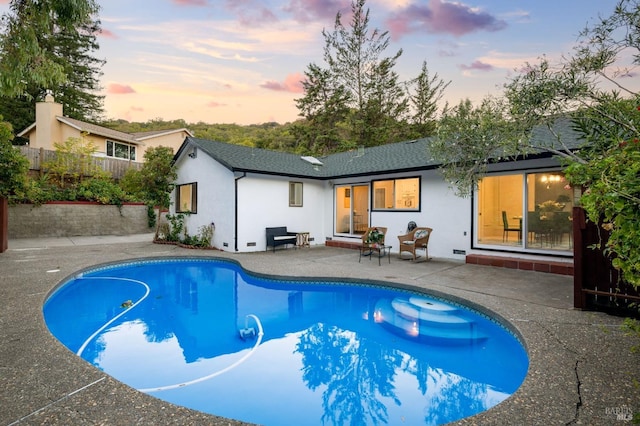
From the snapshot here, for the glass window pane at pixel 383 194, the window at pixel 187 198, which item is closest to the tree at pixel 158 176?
the window at pixel 187 198

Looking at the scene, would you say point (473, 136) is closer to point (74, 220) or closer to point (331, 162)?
point (331, 162)

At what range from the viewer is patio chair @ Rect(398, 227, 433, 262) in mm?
8883

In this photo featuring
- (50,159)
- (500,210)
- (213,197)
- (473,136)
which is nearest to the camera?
(473,136)

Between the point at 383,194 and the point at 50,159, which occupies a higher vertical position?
the point at 50,159

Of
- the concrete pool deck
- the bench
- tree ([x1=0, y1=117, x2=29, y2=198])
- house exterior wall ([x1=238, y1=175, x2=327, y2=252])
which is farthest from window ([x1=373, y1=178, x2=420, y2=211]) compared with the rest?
tree ([x1=0, y1=117, x2=29, y2=198])

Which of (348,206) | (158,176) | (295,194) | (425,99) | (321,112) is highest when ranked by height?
(425,99)

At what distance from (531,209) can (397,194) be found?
3.89 m

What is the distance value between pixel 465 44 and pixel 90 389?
1327 cm

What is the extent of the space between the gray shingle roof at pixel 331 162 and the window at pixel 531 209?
1.43 meters

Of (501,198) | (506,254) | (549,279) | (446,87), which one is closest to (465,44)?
(501,198)

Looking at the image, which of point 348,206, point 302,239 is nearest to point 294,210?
point 302,239

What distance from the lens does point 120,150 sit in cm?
2327

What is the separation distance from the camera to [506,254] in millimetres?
8266

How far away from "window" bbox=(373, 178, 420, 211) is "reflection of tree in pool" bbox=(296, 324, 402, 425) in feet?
21.3
